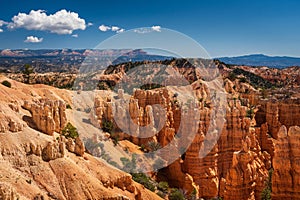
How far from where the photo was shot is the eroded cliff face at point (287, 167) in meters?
22.0

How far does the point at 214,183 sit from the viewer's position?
111 feet

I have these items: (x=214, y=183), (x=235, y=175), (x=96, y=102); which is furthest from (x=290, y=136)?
(x=96, y=102)

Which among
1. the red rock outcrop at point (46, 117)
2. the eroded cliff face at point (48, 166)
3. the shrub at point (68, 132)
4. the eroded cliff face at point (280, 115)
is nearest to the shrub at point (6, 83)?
the red rock outcrop at point (46, 117)

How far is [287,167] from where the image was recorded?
22.3 m

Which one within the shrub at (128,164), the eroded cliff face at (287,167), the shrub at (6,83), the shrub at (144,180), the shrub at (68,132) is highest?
the shrub at (6,83)

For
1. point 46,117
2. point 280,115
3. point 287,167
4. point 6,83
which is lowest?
point 287,167

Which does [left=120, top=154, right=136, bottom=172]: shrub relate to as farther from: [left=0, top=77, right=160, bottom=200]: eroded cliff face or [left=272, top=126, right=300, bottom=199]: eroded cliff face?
[left=272, top=126, right=300, bottom=199]: eroded cliff face

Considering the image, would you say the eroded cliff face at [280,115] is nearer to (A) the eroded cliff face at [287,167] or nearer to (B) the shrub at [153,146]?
(B) the shrub at [153,146]

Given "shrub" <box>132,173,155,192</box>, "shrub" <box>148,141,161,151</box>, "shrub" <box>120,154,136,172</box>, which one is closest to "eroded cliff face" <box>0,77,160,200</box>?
"shrub" <box>132,173,155,192</box>

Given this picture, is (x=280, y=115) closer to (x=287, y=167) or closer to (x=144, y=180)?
(x=144, y=180)

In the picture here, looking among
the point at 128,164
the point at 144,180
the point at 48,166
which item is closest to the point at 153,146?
the point at 128,164

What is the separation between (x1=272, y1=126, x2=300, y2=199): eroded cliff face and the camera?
22.0 meters

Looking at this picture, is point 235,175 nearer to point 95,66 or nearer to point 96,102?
point 96,102

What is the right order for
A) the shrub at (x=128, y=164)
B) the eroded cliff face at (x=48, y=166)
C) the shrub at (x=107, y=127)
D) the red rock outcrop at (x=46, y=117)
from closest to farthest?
the eroded cliff face at (x=48, y=166) → the red rock outcrop at (x=46, y=117) → the shrub at (x=128, y=164) → the shrub at (x=107, y=127)
